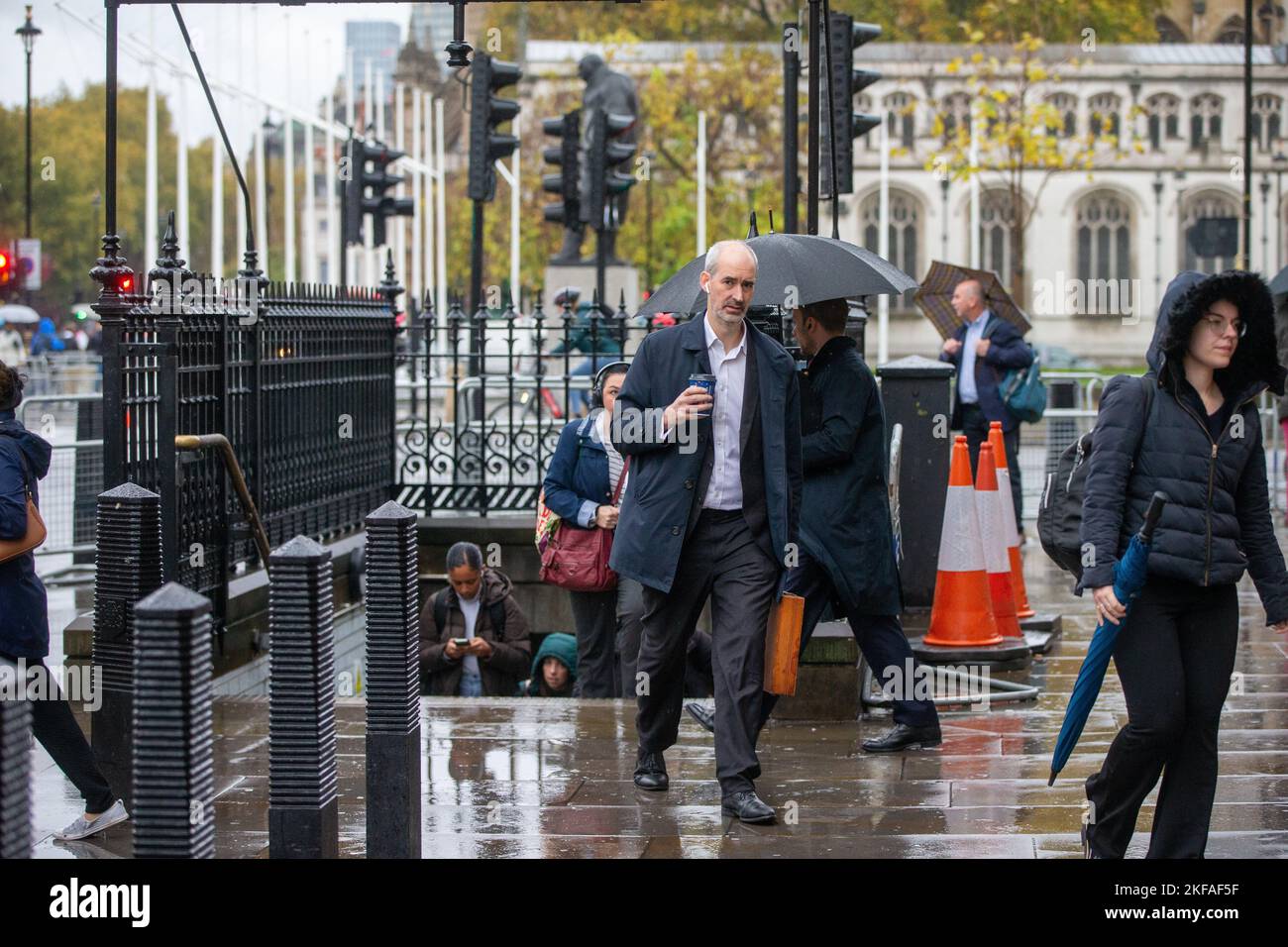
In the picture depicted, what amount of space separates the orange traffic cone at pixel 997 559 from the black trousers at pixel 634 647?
1734 mm

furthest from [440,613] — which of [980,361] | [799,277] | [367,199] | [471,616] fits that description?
[367,199]

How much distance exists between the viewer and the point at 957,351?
13.1 m

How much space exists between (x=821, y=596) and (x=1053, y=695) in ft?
6.82

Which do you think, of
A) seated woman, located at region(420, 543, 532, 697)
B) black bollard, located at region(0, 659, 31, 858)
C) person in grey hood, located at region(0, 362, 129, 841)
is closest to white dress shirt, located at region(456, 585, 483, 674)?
seated woman, located at region(420, 543, 532, 697)

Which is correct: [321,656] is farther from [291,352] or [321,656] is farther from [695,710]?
[291,352]

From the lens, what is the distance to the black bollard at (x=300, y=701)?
502 centimetres

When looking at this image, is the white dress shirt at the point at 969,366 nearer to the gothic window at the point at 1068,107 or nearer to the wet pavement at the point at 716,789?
the wet pavement at the point at 716,789

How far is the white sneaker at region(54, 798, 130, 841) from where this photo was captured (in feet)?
21.1

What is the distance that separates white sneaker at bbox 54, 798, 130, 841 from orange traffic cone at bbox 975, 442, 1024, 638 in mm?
5204

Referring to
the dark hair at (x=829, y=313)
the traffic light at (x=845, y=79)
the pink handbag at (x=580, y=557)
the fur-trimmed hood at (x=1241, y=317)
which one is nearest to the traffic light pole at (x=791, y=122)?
the dark hair at (x=829, y=313)

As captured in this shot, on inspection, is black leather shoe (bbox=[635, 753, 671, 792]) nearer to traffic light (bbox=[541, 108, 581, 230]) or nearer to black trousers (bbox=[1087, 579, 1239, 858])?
black trousers (bbox=[1087, 579, 1239, 858])

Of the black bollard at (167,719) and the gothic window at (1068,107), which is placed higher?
the gothic window at (1068,107)

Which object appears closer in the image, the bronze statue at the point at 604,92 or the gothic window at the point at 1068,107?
the bronze statue at the point at 604,92

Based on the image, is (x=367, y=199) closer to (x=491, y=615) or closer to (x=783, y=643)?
(x=491, y=615)
